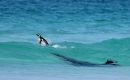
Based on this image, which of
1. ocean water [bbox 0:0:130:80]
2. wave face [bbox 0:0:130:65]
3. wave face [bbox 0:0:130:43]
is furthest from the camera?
wave face [bbox 0:0:130:43]

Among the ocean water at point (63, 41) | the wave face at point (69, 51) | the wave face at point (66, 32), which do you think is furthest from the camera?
the wave face at point (66, 32)

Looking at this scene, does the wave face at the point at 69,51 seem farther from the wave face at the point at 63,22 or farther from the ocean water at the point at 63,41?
the wave face at the point at 63,22

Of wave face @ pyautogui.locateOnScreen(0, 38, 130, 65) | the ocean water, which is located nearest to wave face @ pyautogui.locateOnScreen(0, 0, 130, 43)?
the ocean water

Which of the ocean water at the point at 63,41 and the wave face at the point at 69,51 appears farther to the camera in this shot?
the wave face at the point at 69,51

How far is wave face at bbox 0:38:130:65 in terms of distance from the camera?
76.3 feet

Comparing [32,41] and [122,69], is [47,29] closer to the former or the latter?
[32,41]

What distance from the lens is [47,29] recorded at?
1321 inches

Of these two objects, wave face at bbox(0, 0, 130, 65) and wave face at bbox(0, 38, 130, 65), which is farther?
wave face at bbox(0, 0, 130, 65)

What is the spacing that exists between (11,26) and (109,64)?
1305cm

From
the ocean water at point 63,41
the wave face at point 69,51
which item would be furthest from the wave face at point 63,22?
the wave face at point 69,51

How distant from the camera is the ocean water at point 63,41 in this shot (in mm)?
19656

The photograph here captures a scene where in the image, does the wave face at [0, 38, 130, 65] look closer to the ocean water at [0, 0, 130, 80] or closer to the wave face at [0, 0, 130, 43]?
the ocean water at [0, 0, 130, 80]

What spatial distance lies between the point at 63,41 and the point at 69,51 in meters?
2.35

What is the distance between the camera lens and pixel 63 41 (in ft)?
91.3
